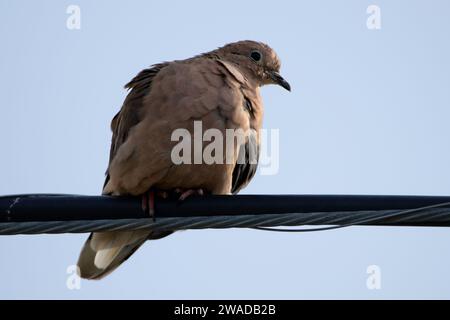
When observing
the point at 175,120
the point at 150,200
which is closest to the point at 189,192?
the point at 150,200

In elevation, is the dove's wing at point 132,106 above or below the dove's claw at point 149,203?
above

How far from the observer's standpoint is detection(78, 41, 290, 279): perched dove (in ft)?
16.3

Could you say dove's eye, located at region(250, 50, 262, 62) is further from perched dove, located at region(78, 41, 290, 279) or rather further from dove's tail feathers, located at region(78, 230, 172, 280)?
dove's tail feathers, located at region(78, 230, 172, 280)

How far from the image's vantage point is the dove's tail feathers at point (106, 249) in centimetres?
555

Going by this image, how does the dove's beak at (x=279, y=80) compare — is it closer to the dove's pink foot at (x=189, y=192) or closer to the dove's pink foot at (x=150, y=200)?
the dove's pink foot at (x=189, y=192)

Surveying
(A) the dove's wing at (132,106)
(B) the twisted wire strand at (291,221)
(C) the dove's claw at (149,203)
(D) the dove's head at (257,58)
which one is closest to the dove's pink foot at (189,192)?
(C) the dove's claw at (149,203)

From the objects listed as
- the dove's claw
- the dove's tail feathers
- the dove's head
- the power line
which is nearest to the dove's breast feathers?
the dove's claw

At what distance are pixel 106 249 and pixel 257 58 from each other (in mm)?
2006

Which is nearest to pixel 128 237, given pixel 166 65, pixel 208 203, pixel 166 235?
pixel 166 235

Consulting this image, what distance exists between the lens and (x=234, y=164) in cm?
525

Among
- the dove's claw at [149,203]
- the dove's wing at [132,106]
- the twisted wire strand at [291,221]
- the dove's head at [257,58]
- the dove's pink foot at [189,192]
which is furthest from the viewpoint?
the dove's head at [257,58]

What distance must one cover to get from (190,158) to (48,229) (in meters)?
1.45

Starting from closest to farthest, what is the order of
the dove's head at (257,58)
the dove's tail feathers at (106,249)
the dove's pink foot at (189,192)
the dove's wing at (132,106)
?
the dove's pink foot at (189,192), the dove's wing at (132,106), the dove's tail feathers at (106,249), the dove's head at (257,58)

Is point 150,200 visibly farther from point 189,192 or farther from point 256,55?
point 256,55
